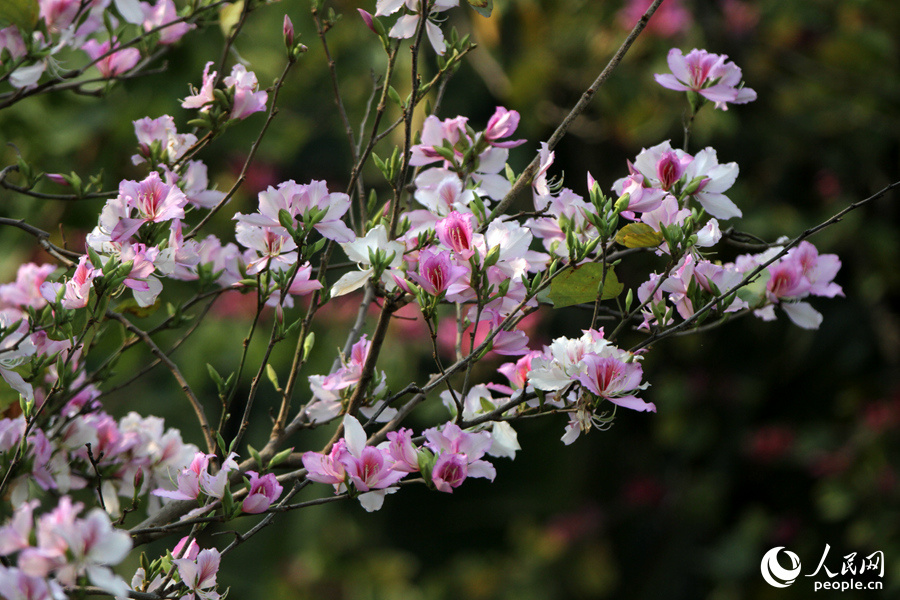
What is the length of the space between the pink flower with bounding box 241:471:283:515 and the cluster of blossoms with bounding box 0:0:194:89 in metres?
0.55

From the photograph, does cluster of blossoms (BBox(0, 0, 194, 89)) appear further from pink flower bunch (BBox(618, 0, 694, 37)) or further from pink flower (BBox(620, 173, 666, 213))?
pink flower bunch (BBox(618, 0, 694, 37))

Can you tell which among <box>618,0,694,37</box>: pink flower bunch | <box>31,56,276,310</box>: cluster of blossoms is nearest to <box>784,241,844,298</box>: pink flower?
<box>31,56,276,310</box>: cluster of blossoms

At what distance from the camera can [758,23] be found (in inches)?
117

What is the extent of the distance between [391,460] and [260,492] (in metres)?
0.12

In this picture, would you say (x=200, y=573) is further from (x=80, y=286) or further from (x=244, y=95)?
(x=244, y=95)

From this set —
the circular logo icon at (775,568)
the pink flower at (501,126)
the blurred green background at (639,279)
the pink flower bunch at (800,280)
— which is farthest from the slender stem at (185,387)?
the blurred green background at (639,279)

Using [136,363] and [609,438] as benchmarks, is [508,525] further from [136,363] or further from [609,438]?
[136,363]

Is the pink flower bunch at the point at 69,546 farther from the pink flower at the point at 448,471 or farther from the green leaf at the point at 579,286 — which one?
the green leaf at the point at 579,286

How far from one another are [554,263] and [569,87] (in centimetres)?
239

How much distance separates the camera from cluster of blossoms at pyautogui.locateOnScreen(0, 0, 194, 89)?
3.18ft

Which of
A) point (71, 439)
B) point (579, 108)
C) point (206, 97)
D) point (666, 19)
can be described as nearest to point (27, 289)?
point (71, 439)

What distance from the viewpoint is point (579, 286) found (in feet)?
2.62

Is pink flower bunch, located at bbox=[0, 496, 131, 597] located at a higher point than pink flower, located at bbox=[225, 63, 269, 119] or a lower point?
lower

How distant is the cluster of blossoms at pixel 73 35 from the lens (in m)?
0.97
